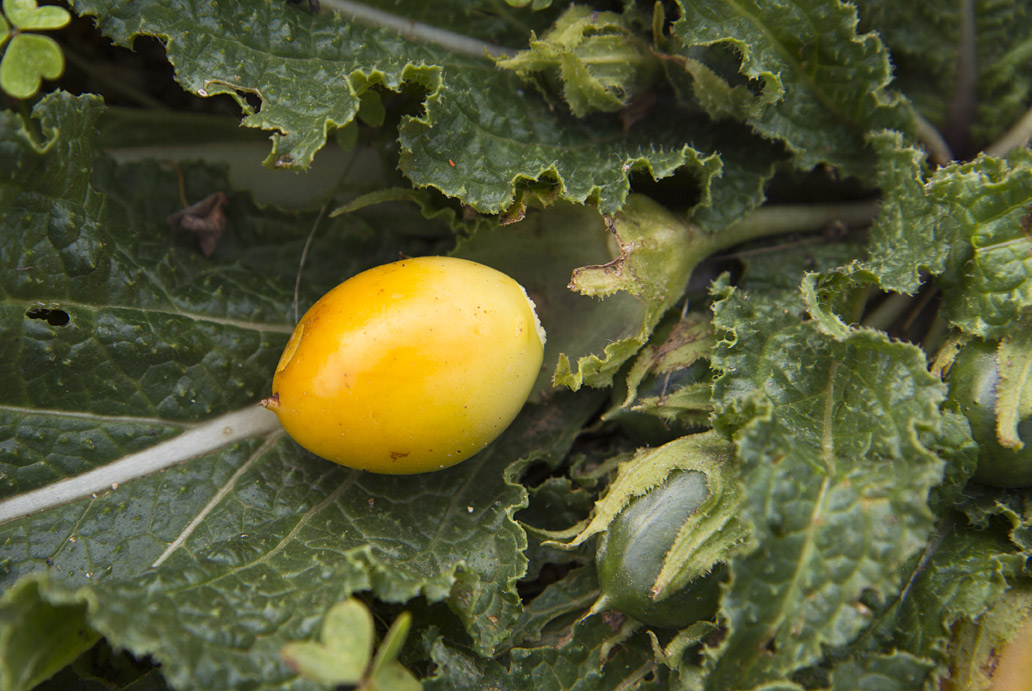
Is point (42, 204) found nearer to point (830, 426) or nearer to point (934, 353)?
point (830, 426)

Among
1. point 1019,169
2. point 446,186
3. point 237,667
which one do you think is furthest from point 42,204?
point 1019,169

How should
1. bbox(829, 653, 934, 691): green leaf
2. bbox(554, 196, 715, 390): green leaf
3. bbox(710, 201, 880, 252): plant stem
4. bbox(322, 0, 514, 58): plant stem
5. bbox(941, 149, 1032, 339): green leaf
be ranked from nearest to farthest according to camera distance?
1. bbox(829, 653, 934, 691): green leaf
2. bbox(941, 149, 1032, 339): green leaf
3. bbox(554, 196, 715, 390): green leaf
4. bbox(322, 0, 514, 58): plant stem
5. bbox(710, 201, 880, 252): plant stem

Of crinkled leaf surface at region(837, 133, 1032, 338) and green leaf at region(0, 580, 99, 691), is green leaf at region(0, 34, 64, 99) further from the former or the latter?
crinkled leaf surface at region(837, 133, 1032, 338)

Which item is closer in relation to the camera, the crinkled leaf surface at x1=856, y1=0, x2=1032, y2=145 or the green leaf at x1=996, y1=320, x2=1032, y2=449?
the green leaf at x1=996, y1=320, x2=1032, y2=449

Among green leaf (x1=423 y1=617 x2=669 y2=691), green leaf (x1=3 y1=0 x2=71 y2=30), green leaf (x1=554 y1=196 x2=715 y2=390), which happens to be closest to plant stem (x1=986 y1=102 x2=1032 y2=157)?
green leaf (x1=554 y1=196 x2=715 y2=390)

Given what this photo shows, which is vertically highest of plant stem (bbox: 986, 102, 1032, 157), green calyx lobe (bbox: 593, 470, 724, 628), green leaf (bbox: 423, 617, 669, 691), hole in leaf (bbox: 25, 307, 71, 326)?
plant stem (bbox: 986, 102, 1032, 157)

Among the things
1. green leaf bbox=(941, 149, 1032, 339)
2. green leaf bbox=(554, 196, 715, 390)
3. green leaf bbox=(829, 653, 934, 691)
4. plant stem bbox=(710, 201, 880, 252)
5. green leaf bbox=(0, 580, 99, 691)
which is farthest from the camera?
plant stem bbox=(710, 201, 880, 252)

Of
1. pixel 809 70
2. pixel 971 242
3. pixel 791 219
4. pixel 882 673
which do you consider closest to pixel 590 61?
pixel 809 70
